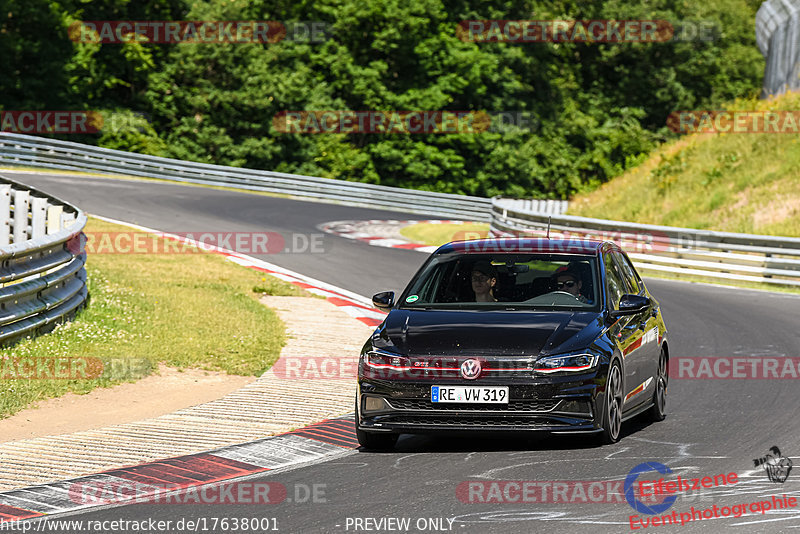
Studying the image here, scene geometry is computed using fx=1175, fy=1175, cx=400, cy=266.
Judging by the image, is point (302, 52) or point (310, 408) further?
point (302, 52)

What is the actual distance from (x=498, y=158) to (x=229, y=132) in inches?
513

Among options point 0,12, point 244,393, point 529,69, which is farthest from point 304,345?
point 529,69

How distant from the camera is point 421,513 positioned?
6.54 m

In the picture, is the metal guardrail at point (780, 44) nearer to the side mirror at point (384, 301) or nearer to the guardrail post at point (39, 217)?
the guardrail post at point (39, 217)

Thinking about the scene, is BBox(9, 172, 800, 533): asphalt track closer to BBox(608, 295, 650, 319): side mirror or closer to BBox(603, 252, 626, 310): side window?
BBox(608, 295, 650, 319): side mirror

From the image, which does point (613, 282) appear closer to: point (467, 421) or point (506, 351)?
point (506, 351)

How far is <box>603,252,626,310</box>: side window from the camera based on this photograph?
9.16 meters

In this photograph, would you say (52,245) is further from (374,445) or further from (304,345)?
(374,445)

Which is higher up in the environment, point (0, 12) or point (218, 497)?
point (0, 12)

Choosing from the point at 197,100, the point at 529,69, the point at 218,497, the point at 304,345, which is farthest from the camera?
the point at 529,69

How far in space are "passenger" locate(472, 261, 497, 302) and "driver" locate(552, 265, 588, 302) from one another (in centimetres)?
49

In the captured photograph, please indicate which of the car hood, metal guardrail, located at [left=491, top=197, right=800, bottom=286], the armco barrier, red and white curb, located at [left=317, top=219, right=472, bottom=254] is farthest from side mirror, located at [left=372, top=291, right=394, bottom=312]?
red and white curb, located at [left=317, top=219, right=472, bottom=254]

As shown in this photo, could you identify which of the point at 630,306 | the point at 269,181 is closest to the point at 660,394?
the point at 630,306

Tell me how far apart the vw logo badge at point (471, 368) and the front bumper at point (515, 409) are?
0.05 meters
